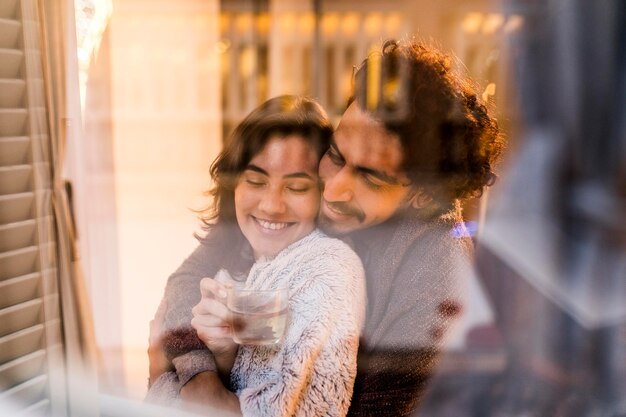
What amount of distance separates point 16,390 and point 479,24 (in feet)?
5.02

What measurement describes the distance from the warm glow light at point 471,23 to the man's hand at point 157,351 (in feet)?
3.33

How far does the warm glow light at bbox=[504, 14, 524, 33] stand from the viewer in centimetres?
156

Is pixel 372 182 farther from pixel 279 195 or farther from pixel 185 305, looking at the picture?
pixel 185 305

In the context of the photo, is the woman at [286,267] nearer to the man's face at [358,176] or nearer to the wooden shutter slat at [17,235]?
the man's face at [358,176]

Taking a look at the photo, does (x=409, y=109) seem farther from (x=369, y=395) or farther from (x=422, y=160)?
(x=369, y=395)

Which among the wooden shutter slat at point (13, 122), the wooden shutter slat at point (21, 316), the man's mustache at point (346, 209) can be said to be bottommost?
the wooden shutter slat at point (21, 316)

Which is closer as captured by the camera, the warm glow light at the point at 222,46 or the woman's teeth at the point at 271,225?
the woman's teeth at the point at 271,225

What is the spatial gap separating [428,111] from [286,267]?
0.48 meters

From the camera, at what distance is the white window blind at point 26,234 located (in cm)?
154

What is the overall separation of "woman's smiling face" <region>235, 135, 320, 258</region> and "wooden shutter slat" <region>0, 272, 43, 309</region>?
0.64m

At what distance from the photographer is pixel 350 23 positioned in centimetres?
142

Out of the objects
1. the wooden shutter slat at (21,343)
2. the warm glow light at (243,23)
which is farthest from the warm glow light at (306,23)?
the wooden shutter slat at (21,343)

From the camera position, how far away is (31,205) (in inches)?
63.2

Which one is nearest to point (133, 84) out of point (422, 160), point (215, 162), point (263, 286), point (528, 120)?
point (215, 162)
